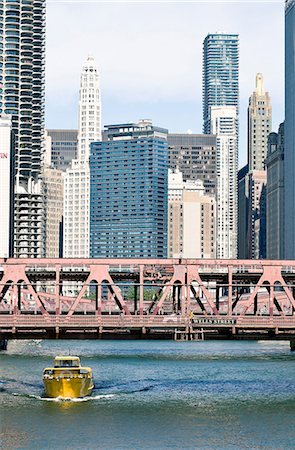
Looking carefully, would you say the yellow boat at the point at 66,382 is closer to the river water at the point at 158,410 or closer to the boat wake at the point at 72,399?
the boat wake at the point at 72,399

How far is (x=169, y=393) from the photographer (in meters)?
103

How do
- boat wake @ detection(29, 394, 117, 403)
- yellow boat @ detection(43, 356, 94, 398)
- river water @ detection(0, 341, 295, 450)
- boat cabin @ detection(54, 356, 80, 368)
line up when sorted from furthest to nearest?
boat cabin @ detection(54, 356, 80, 368), yellow boat @ detection(43, 356, 94, 398), boat wake @ detection(29, 394, 117, 403), river water @ detection(0, 341, 295, 450)

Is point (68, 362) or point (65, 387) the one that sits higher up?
point (68, 362)

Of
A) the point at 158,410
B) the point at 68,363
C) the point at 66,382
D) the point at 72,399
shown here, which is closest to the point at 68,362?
the point at 68,363

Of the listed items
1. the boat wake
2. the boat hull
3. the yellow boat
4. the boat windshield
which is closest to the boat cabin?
the boat windshield

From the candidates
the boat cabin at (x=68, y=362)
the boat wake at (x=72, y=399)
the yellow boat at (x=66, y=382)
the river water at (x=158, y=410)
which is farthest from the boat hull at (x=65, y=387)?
the boat cabin at (x=68, y=362)

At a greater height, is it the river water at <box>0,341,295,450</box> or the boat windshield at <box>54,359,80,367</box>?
the boat windshield at <box>54,359,80,367</box>

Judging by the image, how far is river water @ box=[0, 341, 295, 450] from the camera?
7675cm

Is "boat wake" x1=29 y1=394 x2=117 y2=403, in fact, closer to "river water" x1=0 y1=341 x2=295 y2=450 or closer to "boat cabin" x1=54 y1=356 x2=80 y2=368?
"river water" x1=0 y1=341 x2=295 y2=450

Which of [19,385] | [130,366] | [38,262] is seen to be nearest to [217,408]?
[38,262]

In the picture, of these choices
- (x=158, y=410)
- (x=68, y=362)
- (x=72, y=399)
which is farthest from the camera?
(x=68, y=362)

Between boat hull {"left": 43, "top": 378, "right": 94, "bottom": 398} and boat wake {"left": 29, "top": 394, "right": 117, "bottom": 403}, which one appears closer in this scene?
boat wake {"left": 29, "top": 394, "right": 117, "bottom": 403}

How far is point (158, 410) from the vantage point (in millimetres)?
89938

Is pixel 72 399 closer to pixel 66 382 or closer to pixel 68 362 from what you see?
pixel 66 382
